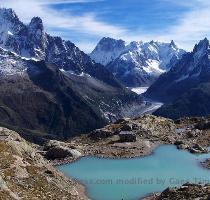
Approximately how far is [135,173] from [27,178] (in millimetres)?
41291

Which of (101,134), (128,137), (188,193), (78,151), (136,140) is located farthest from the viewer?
(101,134)

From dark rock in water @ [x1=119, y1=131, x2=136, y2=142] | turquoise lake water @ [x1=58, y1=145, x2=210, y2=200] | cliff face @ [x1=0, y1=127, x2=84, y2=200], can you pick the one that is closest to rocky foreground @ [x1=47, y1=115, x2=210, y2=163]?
dark rock in water @ [x1=119, y1=131, x2=136, y2=142]

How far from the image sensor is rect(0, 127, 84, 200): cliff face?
77125 mm

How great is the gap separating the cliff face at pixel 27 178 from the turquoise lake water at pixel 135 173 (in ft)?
24.8

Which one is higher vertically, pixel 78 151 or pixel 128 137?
pixel 128 137

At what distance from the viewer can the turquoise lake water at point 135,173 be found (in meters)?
102

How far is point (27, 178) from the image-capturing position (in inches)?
3361

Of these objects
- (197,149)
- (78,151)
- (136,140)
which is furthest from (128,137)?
(78,151)

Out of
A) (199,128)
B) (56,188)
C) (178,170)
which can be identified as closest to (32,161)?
(56,188)

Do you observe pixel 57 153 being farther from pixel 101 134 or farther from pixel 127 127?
pixel 127 127

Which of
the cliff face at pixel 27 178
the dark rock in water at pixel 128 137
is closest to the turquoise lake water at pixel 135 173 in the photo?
the cliff face at pixel 27 178

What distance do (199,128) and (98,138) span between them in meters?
43.8

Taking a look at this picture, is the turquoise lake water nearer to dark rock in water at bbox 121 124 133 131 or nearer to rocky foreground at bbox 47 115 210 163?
Answer: rocky foreground at bbox 47 115 210 163

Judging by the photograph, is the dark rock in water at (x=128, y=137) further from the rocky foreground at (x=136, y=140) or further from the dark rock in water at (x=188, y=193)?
the dark rock in water at (x=188, y=193)
